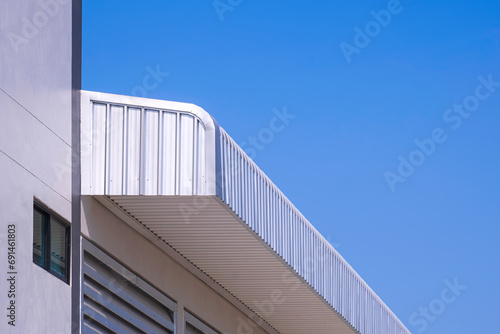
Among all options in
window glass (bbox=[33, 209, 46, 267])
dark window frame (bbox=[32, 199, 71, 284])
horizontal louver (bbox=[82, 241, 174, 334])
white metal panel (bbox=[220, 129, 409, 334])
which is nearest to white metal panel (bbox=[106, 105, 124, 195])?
dark window frame (bbox=[32, 199, 71, 284])

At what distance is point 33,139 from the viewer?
39.0 feet

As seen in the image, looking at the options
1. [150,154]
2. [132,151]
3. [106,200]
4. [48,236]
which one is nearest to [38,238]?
[48,236]

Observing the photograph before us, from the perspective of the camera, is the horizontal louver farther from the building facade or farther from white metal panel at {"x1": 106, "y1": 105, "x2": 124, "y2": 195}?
white metal panel at {"x1": 106, "y1": 105, "x2": 124, "y2": 195}

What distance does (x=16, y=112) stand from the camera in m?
11.5

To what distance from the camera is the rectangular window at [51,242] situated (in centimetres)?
1198

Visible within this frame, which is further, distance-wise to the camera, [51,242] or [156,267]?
[156,267]

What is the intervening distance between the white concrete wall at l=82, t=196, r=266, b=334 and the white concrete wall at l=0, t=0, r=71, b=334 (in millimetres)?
1003

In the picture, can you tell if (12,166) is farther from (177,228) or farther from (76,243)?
(177,228)

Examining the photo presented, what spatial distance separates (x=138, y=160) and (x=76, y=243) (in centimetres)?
152

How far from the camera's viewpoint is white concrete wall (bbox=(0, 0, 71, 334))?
11.1 metres

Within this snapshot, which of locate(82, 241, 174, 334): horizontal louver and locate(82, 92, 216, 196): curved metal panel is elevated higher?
locate(82, 92, 216, 196): curved metal panel

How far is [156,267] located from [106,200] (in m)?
2.51

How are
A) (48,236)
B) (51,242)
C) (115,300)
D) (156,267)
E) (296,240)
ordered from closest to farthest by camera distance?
1. (48,236)
2. (51,242)
3. (115,300)
4. (156,267)
5. (296,240)

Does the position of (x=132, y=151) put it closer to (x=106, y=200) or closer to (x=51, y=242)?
(x=106, y=200)
